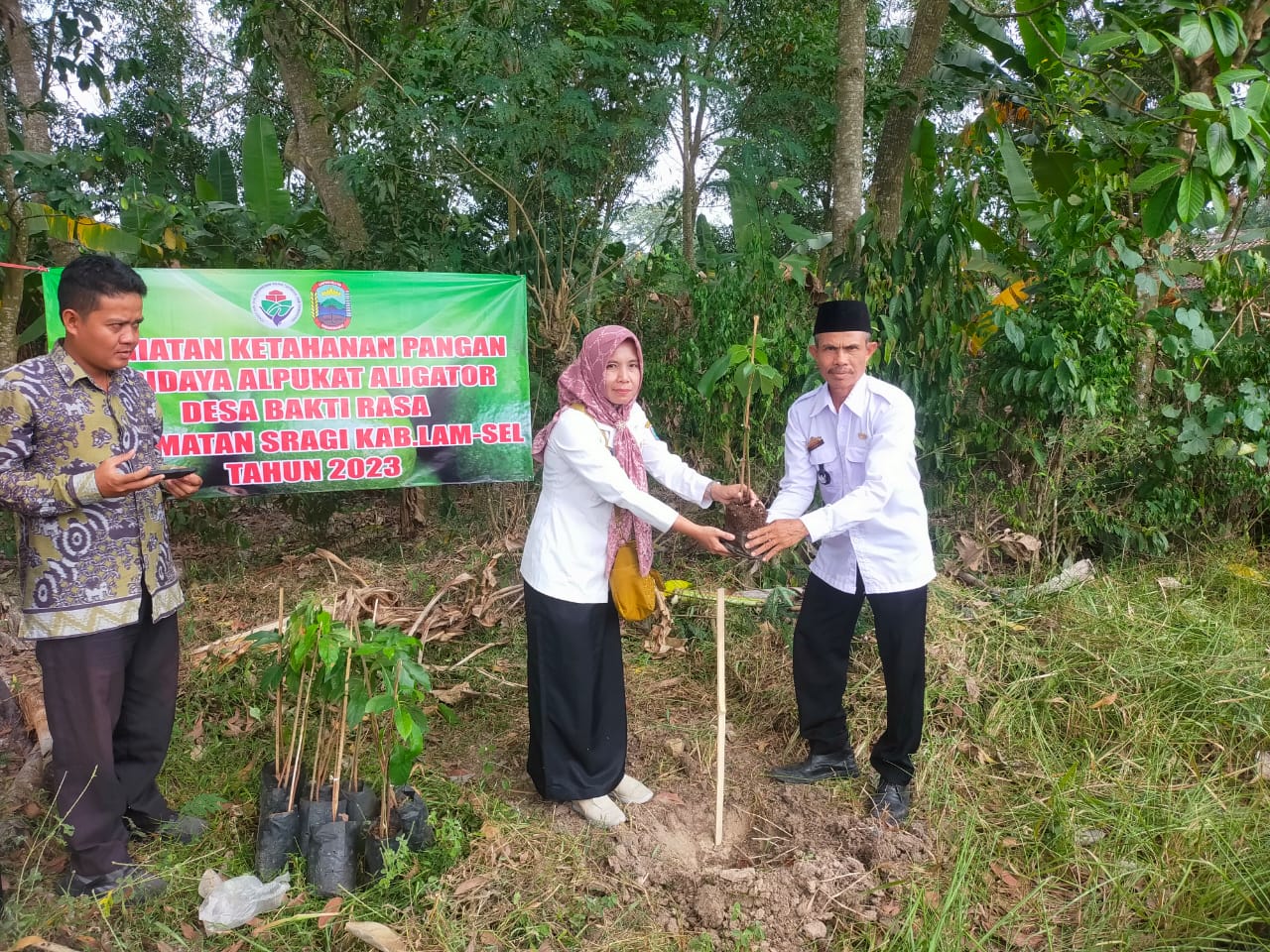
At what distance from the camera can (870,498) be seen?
2.65 m

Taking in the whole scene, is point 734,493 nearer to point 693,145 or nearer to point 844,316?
point 844,316

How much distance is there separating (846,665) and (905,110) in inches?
179

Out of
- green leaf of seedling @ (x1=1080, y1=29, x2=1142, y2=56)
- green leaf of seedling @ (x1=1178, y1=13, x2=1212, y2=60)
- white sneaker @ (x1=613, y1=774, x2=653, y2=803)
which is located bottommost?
white sneaker @ (x1=613, y1=774, x2=653, y2=803)

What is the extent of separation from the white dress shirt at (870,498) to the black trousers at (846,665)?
0.07 meters

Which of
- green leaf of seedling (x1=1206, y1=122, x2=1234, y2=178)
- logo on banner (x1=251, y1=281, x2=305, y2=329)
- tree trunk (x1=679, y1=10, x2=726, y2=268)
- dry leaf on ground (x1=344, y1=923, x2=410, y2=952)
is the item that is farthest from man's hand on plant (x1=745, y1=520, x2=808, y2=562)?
tree trunk (x1=679, y1=10, x2=726, y2=268)

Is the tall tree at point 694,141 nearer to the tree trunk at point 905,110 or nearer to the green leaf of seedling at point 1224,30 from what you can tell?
the tree trunk at point 905,110

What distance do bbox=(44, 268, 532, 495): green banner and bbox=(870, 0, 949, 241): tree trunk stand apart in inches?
114

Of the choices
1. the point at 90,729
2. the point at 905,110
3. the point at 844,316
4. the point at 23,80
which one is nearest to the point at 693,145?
the point at 905,110

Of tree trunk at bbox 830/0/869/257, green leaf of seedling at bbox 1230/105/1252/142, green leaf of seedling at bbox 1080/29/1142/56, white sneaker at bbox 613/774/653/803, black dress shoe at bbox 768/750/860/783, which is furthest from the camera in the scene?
tree trunk at bbox 830/0/869/257

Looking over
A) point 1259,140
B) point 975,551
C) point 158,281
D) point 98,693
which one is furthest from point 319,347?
point 1259,140

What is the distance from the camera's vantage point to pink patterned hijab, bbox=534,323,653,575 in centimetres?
258

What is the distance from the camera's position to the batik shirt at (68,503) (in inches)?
87.3

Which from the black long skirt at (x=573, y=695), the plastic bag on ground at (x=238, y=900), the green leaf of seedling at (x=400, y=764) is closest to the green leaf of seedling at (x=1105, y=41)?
the black long skirt at (x=573, y=695)

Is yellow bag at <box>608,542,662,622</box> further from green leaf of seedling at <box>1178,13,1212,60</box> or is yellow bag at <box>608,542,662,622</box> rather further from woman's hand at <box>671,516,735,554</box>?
green leaf of seedling at <box>1178,13,1212,60</box>
